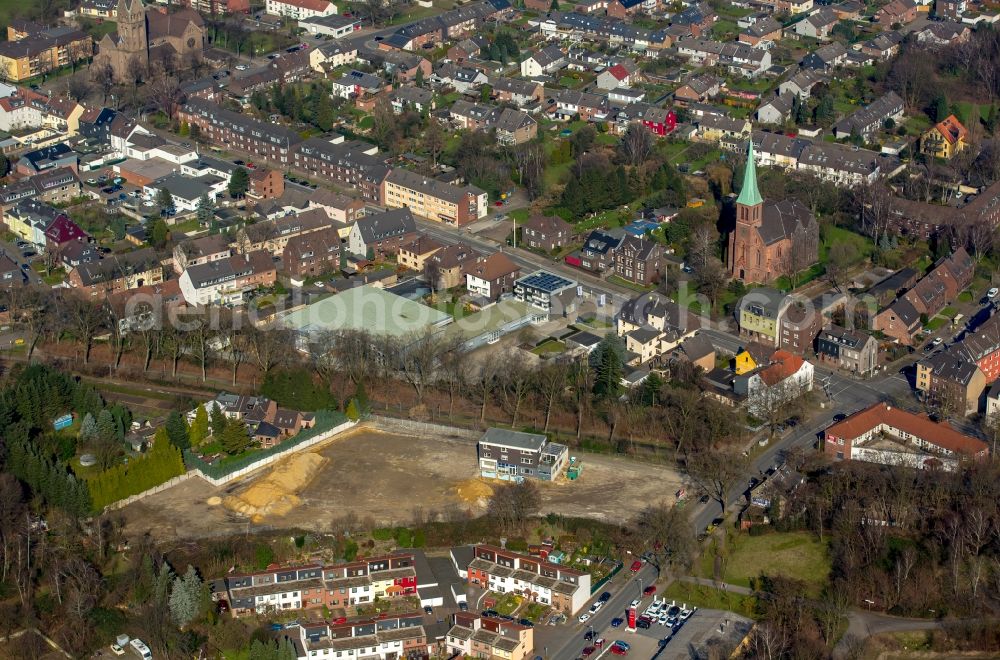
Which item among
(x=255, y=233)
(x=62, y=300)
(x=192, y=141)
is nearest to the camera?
(x=62, y=300)

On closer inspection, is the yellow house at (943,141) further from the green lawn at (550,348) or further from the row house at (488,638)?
the row house at (488,638)

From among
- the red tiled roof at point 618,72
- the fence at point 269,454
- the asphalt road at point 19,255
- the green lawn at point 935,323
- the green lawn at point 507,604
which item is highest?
the red tiled roof at point 618,72

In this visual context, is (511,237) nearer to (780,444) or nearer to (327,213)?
(327,213)

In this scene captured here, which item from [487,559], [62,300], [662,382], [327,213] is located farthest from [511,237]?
[487,559]

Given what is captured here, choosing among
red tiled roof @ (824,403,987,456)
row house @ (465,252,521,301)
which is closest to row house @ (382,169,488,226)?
row house @ (465,252,521,301)

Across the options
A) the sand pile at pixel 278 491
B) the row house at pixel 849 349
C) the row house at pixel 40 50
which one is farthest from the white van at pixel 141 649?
the row house at pixel 40 50

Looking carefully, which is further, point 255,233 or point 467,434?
point 255,233

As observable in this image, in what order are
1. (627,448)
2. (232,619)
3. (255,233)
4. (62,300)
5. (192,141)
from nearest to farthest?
1. (232,619)
2. (627,448)
3. (62,300)
4. (255,233)
5. (192,141)
